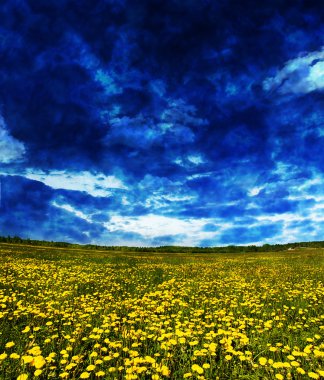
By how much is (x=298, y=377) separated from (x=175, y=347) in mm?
1948

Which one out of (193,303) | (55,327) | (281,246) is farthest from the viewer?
(281,246)

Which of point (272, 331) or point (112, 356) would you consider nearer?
point (112, 356)

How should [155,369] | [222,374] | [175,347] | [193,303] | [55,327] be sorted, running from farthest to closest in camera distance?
[193,303] → [55,327] → [175,347] → [222,374] → [155,369]

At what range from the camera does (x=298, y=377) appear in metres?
4.73

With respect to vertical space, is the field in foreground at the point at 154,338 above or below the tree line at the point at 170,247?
below

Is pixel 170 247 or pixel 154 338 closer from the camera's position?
pixel 154 338

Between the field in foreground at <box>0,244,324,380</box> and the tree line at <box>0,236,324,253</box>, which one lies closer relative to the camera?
the field in foreground at <box>0,244,324,380</box>

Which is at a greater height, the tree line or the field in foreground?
the tree line

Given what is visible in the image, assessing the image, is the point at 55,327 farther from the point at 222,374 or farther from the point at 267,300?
the point at 267,300

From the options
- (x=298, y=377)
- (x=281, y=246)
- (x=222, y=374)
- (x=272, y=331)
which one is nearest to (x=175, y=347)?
(x=222, y=374)

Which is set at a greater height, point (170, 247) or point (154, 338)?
point (170, 247)

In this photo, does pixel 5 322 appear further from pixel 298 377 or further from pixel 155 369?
pixel 298 377

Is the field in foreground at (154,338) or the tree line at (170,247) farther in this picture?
the tree line at (170,247)

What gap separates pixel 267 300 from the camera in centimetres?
992
